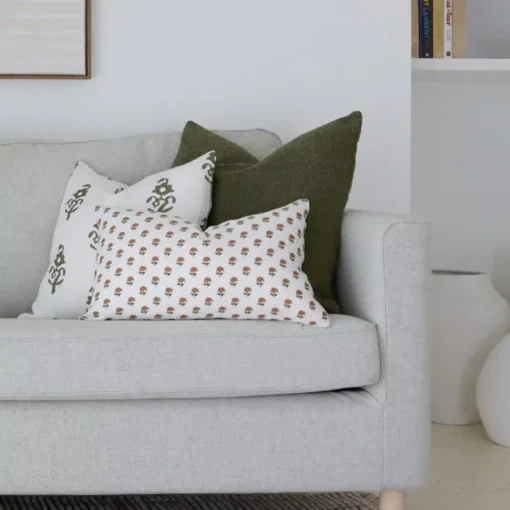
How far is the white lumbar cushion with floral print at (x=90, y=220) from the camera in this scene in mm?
1977

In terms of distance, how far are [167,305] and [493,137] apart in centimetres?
182

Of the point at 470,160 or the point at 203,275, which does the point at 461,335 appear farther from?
the point at 203,275

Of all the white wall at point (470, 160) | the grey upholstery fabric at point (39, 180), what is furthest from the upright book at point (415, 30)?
the grey upholstery fabric at point (39, 180)

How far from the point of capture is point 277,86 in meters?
2.69

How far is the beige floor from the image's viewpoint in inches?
77.6

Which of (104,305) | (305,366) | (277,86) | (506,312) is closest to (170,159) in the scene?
(277,86)

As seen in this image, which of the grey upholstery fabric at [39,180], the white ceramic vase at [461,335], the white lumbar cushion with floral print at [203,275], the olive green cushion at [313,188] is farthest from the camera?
the white ceramic vase at [461,335]

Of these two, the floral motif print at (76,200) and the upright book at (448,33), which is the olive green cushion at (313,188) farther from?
the upright book at (448,33)

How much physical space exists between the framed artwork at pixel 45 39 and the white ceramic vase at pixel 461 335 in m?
1.35

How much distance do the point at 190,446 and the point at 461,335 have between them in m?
1.27

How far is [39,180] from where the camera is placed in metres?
2.28

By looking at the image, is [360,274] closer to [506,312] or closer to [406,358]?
[406,358]

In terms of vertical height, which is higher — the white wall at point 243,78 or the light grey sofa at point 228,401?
the white wall at point 243,78

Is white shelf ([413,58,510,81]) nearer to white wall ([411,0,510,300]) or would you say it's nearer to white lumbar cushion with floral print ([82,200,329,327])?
white wall ([411,0,510,300])
